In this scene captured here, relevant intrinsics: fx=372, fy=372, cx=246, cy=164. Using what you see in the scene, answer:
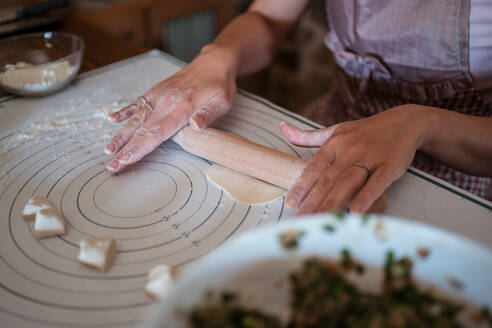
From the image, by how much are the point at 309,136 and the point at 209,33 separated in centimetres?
208

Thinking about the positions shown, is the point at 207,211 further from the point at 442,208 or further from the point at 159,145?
the point at 442,208

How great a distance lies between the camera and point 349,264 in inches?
16.1

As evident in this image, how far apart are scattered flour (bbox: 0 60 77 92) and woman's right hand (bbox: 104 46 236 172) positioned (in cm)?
27

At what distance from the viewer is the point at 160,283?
1.66ft

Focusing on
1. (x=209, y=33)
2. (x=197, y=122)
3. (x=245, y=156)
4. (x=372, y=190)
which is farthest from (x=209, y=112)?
(x=209, y=33)

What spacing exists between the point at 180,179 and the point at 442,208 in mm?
491

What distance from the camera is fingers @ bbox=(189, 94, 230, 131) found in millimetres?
797

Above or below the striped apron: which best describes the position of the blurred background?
below

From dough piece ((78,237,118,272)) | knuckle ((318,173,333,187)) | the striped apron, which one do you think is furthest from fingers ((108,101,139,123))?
the striped apron

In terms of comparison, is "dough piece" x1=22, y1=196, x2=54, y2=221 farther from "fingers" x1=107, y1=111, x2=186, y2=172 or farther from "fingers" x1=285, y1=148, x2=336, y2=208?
"fingers" x1=285, y1=148, x2=336, y2=208

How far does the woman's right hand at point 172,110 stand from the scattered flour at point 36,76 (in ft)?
0.89

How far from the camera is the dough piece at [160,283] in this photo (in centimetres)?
50

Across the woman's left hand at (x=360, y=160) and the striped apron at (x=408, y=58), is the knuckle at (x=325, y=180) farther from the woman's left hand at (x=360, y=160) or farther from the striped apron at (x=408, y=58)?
the striped apron at (x=408, y=58)

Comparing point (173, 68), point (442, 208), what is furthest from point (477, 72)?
point (173, 68)
